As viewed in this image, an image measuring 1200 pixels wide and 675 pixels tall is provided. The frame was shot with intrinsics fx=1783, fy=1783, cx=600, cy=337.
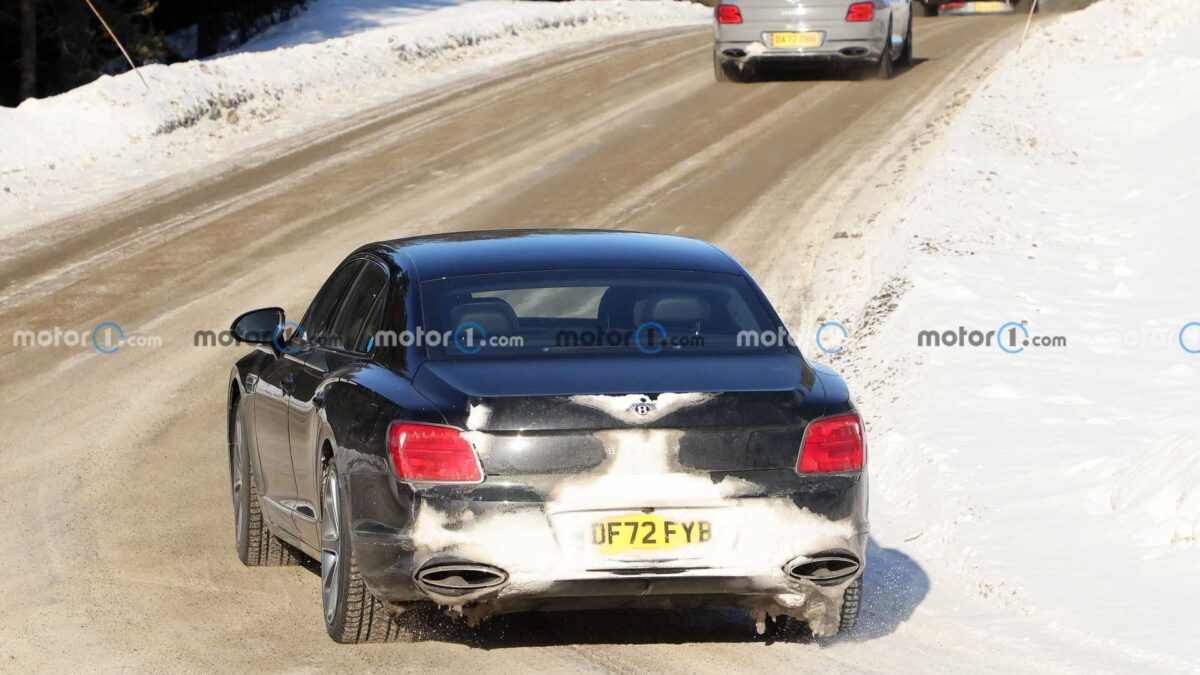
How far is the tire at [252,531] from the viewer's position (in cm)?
732

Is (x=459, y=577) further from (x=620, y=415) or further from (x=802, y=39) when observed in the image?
(x=802, y=39)

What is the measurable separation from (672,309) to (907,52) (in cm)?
2046

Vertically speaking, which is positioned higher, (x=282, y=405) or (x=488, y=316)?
(x=488, y=316)

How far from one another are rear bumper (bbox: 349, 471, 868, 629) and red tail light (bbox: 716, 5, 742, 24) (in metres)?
18.5

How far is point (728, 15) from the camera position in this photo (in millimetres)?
23688

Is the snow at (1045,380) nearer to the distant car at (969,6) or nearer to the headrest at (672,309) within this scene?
the headrest at (672,309)

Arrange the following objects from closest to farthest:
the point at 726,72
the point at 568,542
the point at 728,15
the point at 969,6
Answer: the point at 568,542 → the point at 728,15 → the point at 726,72 → the point at 969,6

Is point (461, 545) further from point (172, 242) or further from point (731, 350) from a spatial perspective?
point (172, 242)

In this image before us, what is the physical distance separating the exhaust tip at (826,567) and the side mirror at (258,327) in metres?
2.60

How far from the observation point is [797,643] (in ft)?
19.7

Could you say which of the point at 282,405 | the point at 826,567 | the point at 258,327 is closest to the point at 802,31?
the point at 258,327

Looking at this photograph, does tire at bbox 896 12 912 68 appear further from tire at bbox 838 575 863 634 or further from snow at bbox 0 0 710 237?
tire at bbox 838 575 863 634

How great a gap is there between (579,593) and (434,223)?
11.1m

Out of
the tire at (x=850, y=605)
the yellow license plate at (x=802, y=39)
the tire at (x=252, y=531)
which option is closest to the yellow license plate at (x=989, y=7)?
the yellow license plate at (x=802, y=39)
